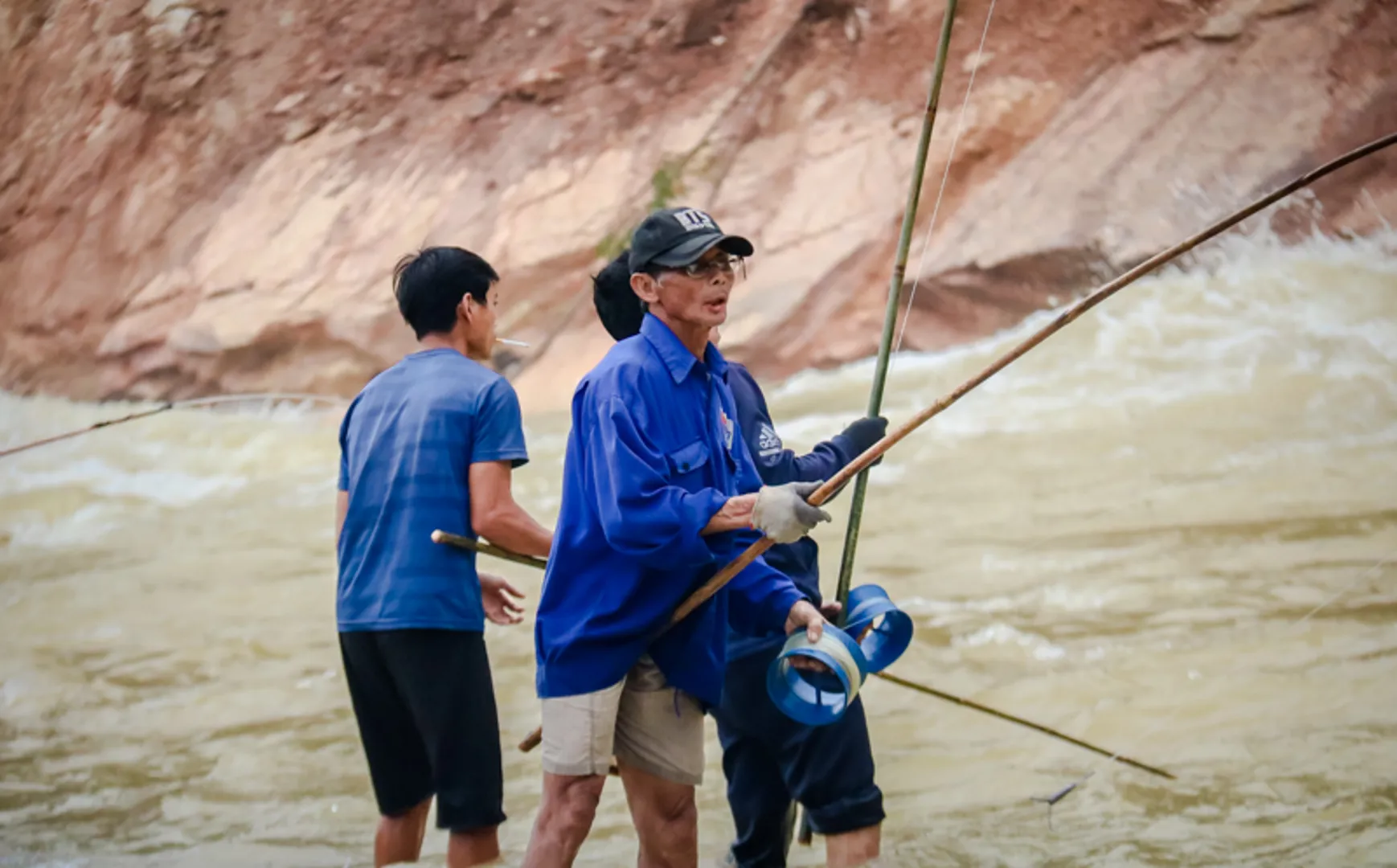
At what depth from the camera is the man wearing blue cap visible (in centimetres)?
189

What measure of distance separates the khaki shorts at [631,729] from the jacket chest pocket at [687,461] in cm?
26

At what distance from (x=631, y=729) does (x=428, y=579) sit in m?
0.44

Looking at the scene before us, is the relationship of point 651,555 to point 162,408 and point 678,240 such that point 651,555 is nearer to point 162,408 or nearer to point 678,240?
point 678,240

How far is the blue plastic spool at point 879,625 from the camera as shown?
7.39 ft

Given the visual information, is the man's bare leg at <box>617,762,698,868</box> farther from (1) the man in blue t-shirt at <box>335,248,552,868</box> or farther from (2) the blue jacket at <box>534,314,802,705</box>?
(1) the man in blue t-shirt at <box>335,248,552,868</box>

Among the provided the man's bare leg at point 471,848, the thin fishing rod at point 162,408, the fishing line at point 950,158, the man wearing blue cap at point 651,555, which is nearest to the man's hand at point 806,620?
the man wearing blue cap at point 651,555

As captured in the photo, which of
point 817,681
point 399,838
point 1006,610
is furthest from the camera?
point 1006,610

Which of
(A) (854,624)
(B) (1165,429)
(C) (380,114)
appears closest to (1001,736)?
(B) (1165,429)

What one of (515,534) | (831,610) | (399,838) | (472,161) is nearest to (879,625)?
(831,610)

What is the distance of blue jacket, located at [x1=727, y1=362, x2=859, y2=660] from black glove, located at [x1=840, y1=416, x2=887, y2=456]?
11 cm

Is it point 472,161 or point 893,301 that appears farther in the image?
point 472,161

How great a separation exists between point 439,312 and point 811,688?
0.86m

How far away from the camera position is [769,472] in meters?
2.35

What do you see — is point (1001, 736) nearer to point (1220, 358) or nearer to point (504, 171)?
point (1220, 358)
